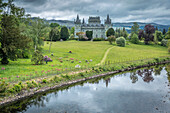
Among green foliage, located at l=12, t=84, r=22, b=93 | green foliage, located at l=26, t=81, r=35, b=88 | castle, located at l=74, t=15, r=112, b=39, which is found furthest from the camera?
castle, located at l=74, t=15, r=112, b=39

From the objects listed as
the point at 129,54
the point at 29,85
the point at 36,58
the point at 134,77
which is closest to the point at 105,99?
the point at 29,85

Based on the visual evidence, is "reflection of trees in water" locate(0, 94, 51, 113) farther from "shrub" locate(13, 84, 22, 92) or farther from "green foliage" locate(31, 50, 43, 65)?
"green foliage" locate(31, 50, 43, 65)

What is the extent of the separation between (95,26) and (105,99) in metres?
124

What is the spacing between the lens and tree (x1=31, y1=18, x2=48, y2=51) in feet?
164

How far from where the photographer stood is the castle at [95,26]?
142375mm

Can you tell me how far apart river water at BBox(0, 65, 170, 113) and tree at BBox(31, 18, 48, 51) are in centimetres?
2621

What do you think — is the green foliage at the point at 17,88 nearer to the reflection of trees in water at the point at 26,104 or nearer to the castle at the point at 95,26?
the reflection of trees in water at the point at 26,104

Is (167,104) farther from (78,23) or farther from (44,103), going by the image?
(78,23)

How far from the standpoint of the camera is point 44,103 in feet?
73.0

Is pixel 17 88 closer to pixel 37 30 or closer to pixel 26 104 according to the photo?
pixel 26 104

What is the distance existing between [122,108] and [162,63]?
38771mm

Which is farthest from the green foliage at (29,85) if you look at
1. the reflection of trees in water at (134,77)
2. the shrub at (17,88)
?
the reflection of trees in water at (134,77)

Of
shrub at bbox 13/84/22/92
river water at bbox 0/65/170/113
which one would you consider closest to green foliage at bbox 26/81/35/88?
shrub at bbox 13/84/22/92

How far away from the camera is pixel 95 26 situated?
14312cm
